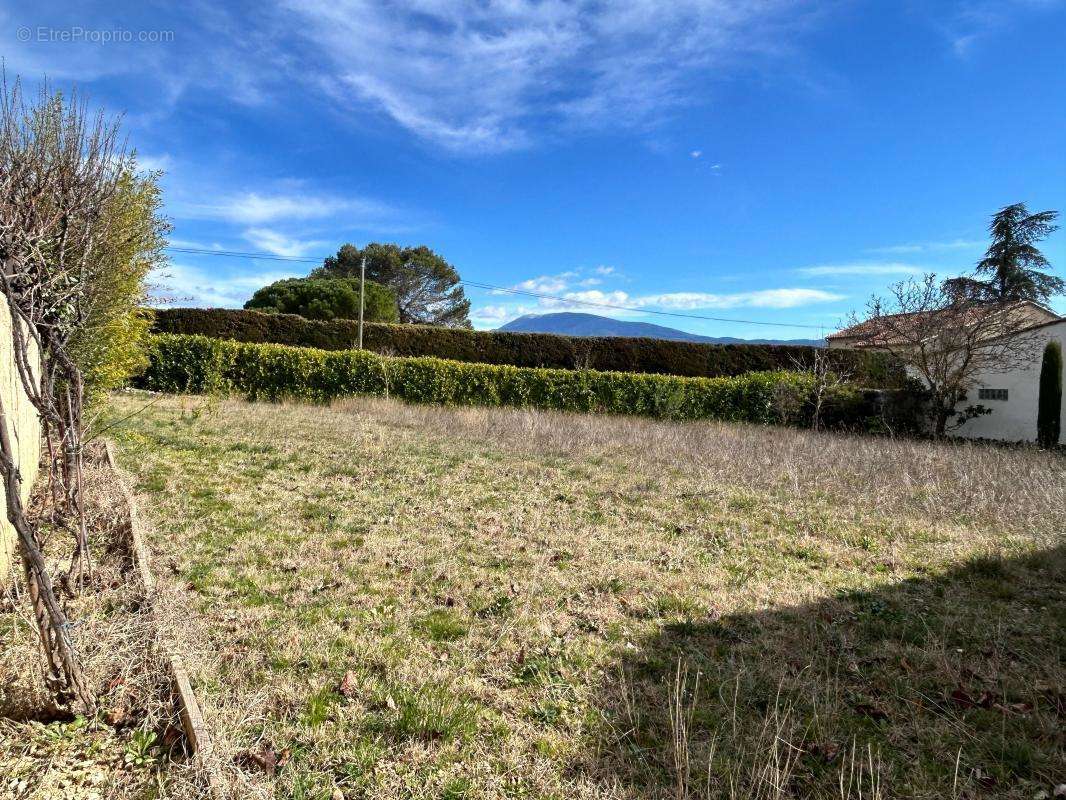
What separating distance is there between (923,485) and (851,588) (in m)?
4.06

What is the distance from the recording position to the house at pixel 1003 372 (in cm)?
1348

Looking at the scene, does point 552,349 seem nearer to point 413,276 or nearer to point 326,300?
point 326,300

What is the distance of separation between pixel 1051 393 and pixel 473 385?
1480cm

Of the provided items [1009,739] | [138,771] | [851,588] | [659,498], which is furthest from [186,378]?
[1009,739]

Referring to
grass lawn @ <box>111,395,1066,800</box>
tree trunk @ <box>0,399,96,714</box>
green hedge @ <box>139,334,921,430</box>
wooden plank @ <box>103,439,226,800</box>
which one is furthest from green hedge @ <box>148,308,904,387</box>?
tree trunk @ <box>0,399,96,714</box>

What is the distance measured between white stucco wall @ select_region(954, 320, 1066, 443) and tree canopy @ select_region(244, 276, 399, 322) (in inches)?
939

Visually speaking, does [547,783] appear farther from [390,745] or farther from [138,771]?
[138,771]

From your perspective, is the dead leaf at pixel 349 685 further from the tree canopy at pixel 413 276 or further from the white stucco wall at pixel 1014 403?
the tree canopy at pixel 413 276

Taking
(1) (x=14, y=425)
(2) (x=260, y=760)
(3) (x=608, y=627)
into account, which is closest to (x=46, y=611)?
(2) (x=260, y=760)

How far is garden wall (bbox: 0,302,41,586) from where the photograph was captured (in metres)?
3.17

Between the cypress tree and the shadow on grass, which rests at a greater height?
the cypress tree

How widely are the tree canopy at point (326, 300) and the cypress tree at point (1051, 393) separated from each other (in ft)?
81.6

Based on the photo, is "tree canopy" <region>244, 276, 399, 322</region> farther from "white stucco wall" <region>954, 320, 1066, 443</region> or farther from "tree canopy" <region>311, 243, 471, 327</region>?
"white stucco wall" <region>954, 320, 1066, 443</region>

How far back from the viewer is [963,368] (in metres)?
13.0
